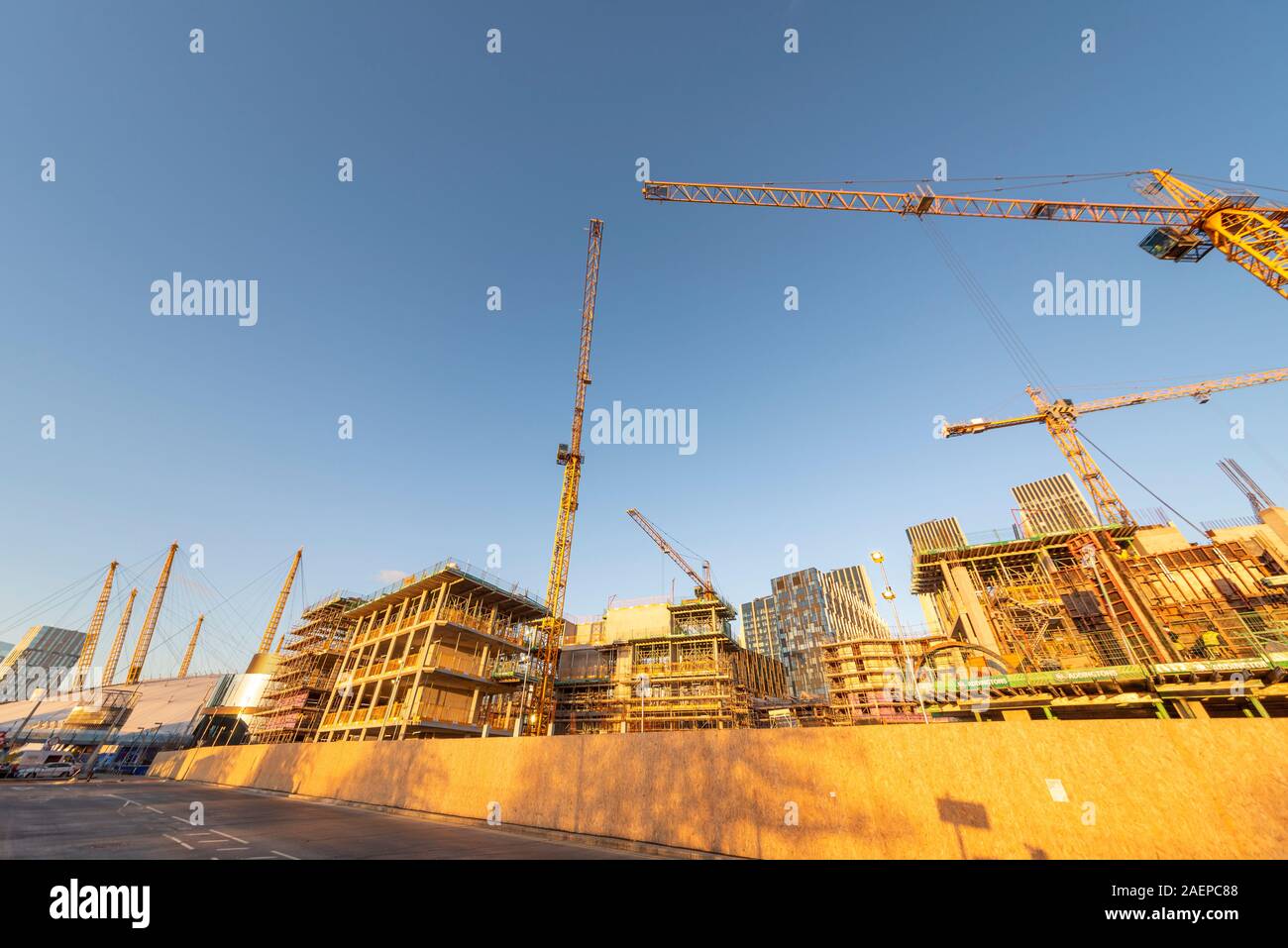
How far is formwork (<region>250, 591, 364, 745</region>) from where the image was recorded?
52.6m

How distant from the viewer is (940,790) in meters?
8.54

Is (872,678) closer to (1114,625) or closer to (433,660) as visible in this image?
(1114,625)

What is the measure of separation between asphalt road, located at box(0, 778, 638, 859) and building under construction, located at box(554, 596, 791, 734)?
2976 centimetres

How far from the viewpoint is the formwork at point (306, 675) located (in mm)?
52625

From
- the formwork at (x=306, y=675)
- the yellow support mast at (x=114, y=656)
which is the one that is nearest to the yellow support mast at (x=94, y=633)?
the yellow support mast at (x=114, y=656)

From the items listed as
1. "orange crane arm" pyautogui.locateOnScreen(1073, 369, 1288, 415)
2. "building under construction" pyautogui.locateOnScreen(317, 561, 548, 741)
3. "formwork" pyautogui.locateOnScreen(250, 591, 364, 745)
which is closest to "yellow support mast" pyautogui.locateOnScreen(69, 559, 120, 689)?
"formwork" pyautogui.locateOnScreen(250, 591, 364, 745)

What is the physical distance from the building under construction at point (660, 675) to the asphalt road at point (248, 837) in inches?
1172

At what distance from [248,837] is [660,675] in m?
39.5

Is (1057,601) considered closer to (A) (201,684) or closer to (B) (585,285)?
(B) (585,285)

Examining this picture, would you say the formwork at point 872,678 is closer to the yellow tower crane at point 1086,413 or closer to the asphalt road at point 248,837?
the yellow tower crane at point 1086,413

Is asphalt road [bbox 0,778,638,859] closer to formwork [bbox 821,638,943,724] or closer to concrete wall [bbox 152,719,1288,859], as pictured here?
concrete wall [bbox 152,719,1288,859]

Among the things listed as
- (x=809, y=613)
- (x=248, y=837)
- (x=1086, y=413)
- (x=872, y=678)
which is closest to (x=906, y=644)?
(x=872, y=678)
